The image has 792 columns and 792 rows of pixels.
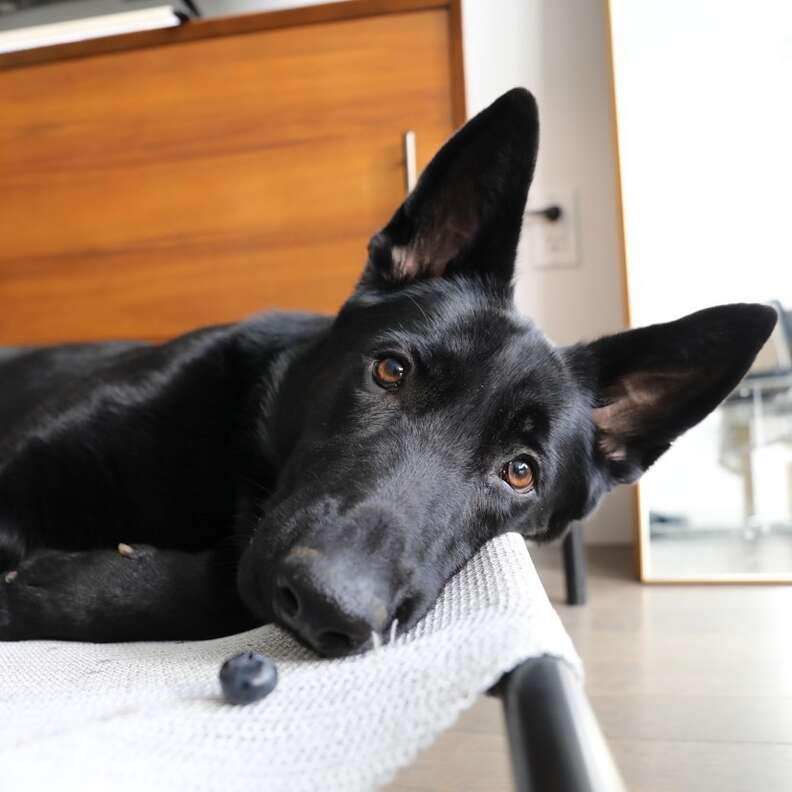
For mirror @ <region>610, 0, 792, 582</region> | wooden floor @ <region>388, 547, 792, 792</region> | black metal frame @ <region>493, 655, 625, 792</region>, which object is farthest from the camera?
mirror @ <region>610, 0, 792, 582</region>

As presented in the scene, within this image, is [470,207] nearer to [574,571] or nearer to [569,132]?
[574,571]

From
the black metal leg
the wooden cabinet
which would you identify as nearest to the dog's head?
the black metal leg

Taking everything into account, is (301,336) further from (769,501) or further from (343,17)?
(769,501)

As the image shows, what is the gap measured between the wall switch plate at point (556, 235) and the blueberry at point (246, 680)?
8.08ft

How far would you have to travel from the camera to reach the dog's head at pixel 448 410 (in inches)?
29.5

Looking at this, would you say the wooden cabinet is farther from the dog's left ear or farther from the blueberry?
the blueberry

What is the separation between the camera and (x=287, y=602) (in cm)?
72

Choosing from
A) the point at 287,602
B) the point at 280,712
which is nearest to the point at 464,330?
the point at 287,602

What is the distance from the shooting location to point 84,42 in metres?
2.67

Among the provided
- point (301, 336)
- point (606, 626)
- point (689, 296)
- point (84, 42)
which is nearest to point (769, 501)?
point (689, 296)

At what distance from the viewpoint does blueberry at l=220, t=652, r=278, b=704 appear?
633 millimetres

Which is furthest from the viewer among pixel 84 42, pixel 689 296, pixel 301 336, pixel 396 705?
pixel 84 42

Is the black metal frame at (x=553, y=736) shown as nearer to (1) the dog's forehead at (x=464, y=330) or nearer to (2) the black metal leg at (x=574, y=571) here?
(1) the dog's forehead at (x=464, y=330)

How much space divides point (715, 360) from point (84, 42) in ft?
8.28
